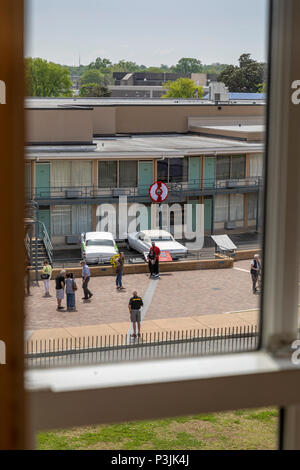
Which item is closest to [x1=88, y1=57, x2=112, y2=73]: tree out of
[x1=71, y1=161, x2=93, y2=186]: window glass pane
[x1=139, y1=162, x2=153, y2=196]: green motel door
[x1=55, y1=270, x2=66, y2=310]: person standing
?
[x1=55, y1=270, x2=66, y2=310]: person standing

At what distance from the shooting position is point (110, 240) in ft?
24.0

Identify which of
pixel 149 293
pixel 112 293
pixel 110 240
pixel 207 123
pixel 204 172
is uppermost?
pixel 207 123

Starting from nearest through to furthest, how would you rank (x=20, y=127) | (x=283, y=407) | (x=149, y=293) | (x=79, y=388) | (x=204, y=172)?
(x=20, y=127), (x=79, y=388), (x=283, y=407), (x=204, y=172), (x=149, y=293)

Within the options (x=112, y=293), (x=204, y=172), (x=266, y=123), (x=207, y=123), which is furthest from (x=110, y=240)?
(x=266, y=123)

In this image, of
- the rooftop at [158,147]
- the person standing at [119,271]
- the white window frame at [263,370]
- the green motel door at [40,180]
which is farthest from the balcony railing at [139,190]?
the white window frame at [263,370]

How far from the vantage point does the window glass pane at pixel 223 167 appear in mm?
7766

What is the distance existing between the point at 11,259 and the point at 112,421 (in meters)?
0.20

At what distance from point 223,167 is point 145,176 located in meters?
1.33

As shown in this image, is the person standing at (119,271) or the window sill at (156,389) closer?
the window sill at (156,389)

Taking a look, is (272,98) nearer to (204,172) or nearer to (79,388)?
(79,388)

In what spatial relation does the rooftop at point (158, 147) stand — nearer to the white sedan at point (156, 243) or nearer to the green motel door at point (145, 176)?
the green motel door at point (145, 176)

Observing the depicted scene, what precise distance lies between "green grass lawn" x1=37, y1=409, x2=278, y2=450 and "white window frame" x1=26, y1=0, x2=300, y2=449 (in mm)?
42

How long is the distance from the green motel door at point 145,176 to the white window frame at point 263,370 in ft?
26.3

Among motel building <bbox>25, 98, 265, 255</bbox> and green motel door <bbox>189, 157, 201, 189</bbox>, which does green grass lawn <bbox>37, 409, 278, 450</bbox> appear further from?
green motel door <bbox>189, 157, 201, 189</bbox>
